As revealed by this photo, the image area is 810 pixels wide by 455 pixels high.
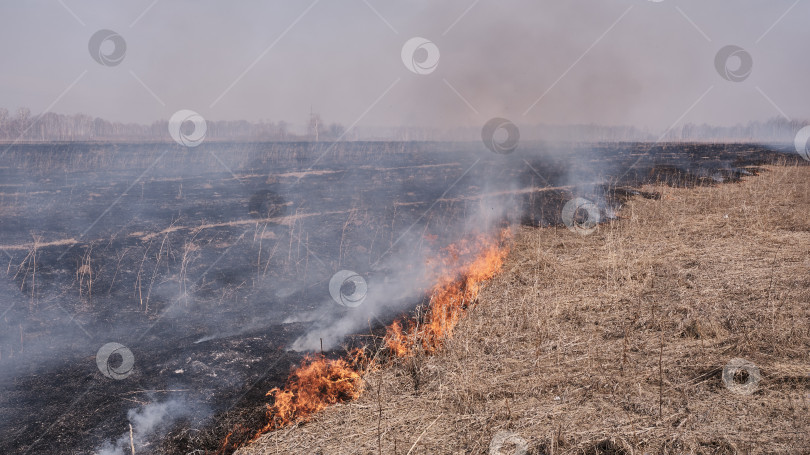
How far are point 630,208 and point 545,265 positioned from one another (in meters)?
7.50

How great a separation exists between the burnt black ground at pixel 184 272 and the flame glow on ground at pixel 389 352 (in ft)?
0.98

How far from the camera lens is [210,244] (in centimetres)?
1016

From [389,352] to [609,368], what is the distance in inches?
111

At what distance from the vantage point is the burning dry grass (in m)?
3.71

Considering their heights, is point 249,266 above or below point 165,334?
above

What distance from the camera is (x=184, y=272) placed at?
856 centimetres

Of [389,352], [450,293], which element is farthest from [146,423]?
[450,293]

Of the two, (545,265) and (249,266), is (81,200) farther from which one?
(545,265)

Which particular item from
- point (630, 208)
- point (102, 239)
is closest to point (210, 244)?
point (102, 239)

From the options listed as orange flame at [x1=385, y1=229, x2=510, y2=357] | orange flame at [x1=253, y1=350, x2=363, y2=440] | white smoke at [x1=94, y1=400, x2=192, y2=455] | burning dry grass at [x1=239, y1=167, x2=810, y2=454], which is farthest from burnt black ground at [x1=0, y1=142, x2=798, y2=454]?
burning dry grass at [x1=239, y1=167, x2=810, y2=454]

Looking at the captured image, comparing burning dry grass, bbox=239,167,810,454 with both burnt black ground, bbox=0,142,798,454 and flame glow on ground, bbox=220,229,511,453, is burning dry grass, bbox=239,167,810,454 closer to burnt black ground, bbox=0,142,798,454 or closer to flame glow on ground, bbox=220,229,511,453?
flame glow on ground, bbox=220,229,511,453

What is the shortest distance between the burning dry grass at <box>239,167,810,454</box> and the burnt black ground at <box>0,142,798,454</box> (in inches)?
66.8

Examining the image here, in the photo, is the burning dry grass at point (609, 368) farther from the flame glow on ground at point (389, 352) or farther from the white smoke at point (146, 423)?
the white smoke at point (146, 423)

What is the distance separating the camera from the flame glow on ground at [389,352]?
15.3 ft
